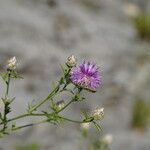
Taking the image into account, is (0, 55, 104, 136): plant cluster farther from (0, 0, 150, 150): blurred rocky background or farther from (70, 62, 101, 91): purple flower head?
(0, 0, 150, 150): blurred rocky background

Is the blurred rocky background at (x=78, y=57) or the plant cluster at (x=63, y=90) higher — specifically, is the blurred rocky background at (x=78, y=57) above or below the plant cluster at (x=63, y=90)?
above

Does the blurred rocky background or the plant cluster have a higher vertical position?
the blurred rocky background

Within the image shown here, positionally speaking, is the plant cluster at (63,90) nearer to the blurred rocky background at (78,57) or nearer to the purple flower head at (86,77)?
the purple flower head at (86,77)

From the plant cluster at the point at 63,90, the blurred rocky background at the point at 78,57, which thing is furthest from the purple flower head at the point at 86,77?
the blurred rocky background at the point at 78,57

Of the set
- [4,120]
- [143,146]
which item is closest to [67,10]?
[143,146]

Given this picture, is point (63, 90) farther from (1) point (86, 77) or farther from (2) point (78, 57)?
(2) point (78, 57)

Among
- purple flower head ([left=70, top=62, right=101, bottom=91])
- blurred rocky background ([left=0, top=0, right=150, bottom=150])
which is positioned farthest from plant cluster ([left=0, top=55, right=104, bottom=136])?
blurred rocky background ([left=0, top=0, right=150, bottom=150])
